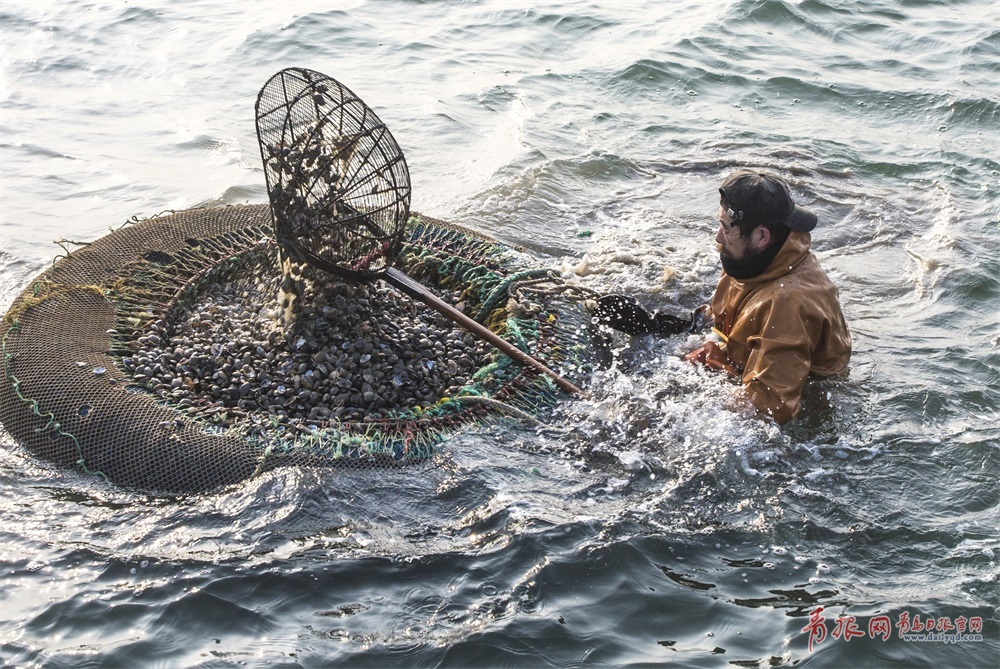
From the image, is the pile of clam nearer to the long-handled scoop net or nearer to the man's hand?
the long-handled scoop net

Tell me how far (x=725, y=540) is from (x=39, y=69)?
9.30 meters

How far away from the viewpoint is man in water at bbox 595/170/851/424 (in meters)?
4.34

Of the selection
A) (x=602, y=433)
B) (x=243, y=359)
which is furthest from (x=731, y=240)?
(x=243, y=359)

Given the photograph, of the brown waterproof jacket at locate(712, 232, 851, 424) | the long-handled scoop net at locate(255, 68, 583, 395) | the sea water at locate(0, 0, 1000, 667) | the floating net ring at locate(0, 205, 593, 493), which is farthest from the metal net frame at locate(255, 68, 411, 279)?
the brown waterproof jacket at locate(712, 232, 851, 424)

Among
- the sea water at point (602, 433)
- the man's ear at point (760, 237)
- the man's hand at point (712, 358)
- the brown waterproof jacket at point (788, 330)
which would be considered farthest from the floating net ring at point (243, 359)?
the man's ear at point (760, 237)

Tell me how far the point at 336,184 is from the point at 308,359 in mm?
923

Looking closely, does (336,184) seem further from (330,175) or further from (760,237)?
(760,237)

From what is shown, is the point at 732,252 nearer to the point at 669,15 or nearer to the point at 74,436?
the point at 74,436

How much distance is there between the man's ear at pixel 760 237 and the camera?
441cm

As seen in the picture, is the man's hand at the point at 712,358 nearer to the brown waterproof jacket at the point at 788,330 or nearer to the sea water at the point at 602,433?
the sea water at the point at 602,433

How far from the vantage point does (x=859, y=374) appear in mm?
5238

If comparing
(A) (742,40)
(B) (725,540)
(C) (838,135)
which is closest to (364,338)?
(B) (725,540)

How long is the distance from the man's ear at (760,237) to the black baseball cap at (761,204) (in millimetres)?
30

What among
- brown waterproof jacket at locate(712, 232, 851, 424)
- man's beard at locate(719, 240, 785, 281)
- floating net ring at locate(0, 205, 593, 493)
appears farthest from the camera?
man's beard at locate(719, 240, 785, 281)
